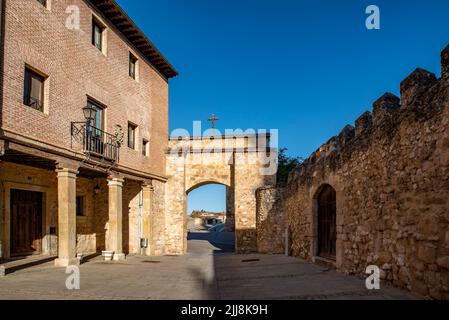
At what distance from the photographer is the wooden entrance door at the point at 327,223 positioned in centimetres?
987

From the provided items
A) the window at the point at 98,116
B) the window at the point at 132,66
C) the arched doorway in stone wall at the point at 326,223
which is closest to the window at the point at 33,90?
the window at the point at 98,116

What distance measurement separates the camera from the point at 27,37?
10.2 metres

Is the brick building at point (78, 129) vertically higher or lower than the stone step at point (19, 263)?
higher

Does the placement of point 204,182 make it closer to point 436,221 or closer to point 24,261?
point 24,261

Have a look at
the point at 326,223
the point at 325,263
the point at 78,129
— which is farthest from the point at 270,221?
the point at 78,129

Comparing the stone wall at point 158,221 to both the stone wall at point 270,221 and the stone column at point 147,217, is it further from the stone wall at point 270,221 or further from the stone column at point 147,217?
the stone wall at point 270,221

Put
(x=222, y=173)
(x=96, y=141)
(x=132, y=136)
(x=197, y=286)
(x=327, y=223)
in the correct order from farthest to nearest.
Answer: (x=222, y=173), (x=132, y=136), (x=96, y=141), (x=327, y=223), (x=197, y=286)

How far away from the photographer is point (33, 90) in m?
10.6

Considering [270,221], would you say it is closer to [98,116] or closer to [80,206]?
[80,206]

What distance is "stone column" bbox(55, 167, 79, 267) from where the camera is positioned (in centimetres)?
1145

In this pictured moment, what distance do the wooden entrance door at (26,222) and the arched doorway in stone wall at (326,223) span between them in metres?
9.93

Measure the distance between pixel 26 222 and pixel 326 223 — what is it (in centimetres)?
1028
